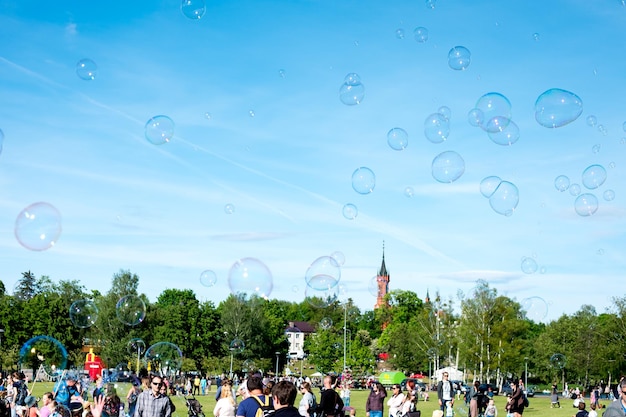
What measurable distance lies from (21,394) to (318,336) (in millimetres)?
82408

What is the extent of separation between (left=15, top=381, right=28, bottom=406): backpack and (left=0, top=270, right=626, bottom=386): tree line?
4914cm

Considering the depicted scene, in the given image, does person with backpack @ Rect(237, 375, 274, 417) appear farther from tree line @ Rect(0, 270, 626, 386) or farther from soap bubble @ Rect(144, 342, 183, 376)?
tree line @ Rect(0, 270, 626, 386)

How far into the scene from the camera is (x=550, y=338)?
9425cm

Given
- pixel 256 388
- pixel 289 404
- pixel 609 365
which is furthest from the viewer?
pixel 609 365

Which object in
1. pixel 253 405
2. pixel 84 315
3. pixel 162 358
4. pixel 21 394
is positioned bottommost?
pixel 21 394

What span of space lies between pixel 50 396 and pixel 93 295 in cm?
8455

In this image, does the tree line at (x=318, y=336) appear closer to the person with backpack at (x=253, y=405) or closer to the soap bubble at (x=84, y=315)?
the soap bubble at (x=84, y=315)

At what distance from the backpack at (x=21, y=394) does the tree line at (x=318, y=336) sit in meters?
49.1

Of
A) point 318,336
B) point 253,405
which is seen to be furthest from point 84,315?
point 318,336

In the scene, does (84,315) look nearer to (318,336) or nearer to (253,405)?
(253,405)

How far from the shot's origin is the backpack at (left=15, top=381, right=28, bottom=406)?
685 inches

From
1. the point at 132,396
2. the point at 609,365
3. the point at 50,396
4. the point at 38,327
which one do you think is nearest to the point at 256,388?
the point at 50,396

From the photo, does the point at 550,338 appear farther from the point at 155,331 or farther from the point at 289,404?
the point at 289,404

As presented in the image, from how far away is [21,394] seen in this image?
57.9ft
